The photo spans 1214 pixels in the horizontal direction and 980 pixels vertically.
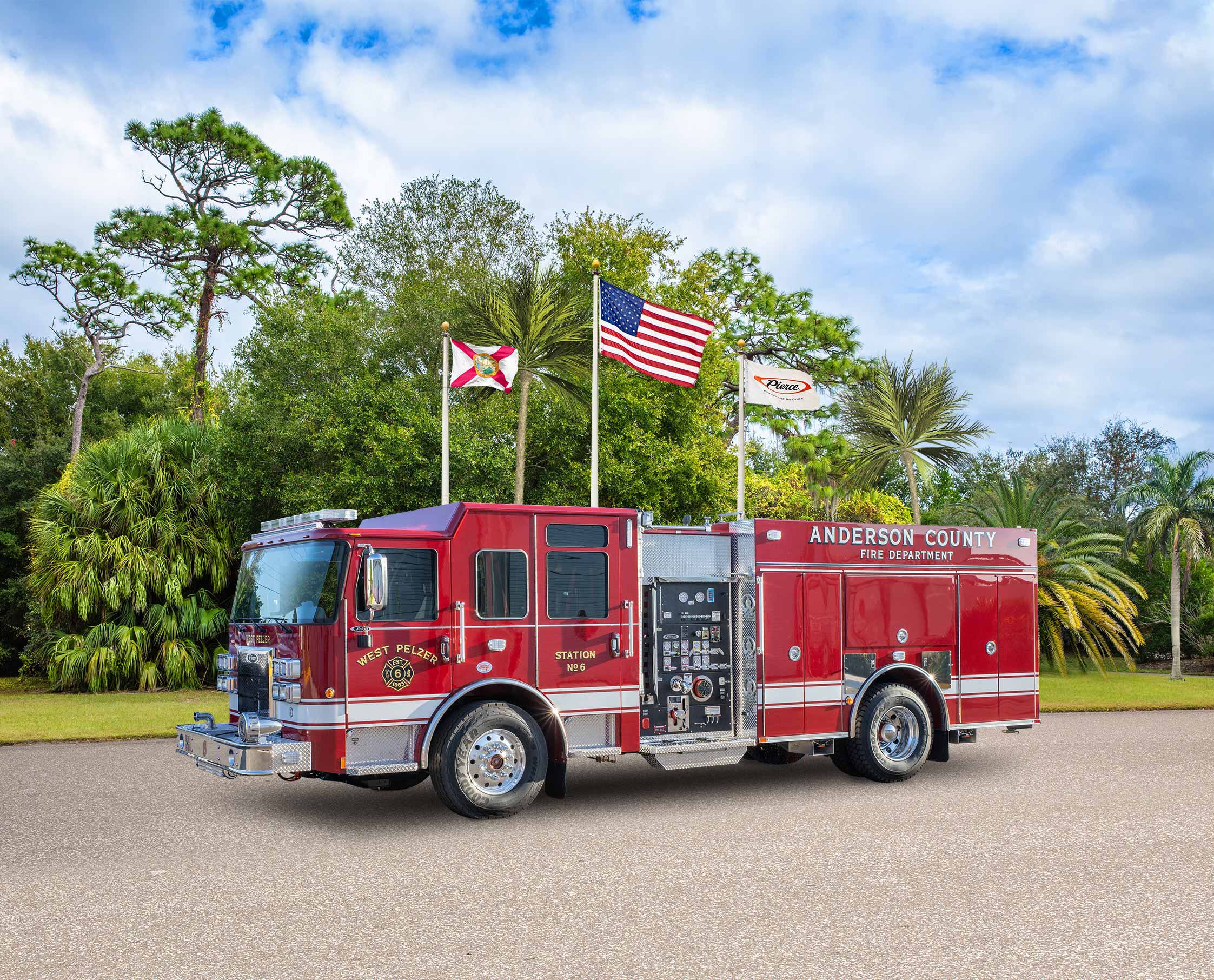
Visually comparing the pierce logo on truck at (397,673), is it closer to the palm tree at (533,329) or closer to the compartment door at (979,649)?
the compartment door at (979,649)

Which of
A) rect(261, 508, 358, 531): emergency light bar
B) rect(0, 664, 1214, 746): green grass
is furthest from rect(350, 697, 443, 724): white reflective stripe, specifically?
rect(0, 664, 1214, 746): green grass

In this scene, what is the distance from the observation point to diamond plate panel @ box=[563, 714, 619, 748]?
9.77 metres

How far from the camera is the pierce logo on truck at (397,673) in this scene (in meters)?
8.93

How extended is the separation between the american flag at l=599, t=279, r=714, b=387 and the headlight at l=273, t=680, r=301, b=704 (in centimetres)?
874

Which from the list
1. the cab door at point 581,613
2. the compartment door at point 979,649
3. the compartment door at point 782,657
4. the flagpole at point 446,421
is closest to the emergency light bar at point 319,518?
the cab door at point 581,613

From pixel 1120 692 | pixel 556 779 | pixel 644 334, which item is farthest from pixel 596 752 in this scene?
pixel 1120 692

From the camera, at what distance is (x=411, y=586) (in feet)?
30.0

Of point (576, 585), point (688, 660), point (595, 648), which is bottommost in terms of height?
point (688, 660)

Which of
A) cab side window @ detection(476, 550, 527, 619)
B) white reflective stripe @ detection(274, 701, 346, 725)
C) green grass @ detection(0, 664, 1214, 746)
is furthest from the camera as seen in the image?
green grass @ detection(0, 664, 1214, 746)

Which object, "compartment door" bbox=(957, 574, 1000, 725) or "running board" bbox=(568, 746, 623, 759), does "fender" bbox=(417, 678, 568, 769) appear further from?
"compartment door" bbox=(957, 574, 1000, 725)

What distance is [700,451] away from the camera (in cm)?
2459

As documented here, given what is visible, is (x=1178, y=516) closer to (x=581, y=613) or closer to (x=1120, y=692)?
(x=1120, y=692)

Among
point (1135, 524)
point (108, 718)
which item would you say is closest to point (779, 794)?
point (108, 718)

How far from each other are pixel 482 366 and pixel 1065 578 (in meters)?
15.8
